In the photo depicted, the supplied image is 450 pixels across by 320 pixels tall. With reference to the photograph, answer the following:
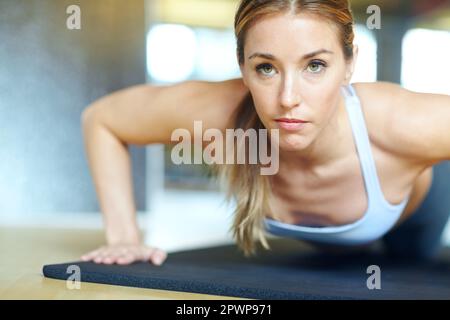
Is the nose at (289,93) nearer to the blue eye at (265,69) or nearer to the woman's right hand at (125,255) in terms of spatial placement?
the blue eye at (265,69)

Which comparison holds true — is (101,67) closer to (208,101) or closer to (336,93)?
(208,101)

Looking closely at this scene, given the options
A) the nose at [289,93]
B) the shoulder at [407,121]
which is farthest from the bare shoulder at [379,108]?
the nose at [289,93]

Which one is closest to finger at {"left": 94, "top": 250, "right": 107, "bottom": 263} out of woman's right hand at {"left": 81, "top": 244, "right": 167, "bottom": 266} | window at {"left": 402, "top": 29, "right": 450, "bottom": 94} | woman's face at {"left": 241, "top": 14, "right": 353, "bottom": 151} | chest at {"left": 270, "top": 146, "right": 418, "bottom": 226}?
woman's right hand at {"left": 81, "top": 244, "right": 167, "bottom": 266}

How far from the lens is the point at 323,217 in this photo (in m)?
1.26

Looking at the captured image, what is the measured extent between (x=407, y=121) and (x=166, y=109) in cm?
46

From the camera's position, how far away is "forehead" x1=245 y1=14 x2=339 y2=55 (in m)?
0.94

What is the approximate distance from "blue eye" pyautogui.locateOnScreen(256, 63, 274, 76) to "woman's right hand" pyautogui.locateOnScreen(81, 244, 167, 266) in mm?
463

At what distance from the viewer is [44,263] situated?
1.34m

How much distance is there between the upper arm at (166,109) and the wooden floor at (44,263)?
340 mm

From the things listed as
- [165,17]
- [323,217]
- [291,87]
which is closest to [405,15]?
[165,17]

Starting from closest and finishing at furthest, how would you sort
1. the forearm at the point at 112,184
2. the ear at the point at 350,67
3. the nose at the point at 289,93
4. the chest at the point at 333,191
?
the nose at the point at 289,93, the ear at the point at 350,67, the chest at the point at 333,191, the forearm at the point at 112,184

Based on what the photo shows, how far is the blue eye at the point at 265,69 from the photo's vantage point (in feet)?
3.20

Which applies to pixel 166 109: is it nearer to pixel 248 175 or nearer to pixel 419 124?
pixel 248 175

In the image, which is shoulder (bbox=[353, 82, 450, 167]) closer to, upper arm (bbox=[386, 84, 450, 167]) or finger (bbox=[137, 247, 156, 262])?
upper arm (bbox=[386, 84, 450, 167])
